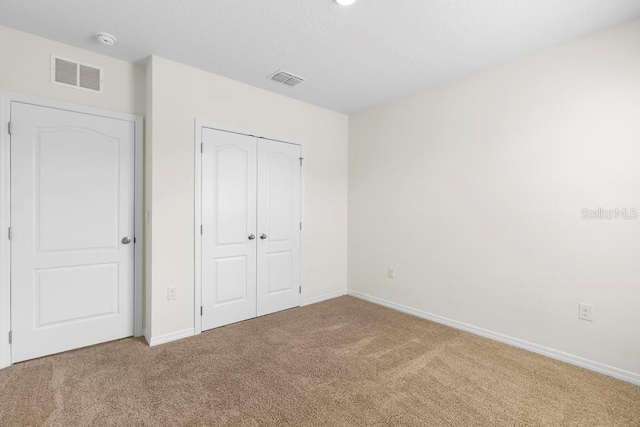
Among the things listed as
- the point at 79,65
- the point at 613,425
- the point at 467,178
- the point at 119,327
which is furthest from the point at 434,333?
the point at 79,65

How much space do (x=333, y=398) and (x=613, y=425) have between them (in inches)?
64.3

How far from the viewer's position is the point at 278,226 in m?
3.72

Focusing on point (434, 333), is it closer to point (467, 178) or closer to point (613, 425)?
point (613, 425)

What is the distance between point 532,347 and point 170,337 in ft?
10.7

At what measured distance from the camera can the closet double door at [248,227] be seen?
315 centimetres

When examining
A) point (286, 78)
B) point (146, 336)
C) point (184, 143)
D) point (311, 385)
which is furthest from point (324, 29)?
point (146, 336)

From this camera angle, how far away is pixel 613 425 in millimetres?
1776

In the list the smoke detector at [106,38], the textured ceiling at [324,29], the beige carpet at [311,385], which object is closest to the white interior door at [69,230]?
the beige carpet at [311,385]

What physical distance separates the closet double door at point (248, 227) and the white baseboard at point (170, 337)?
167 mm

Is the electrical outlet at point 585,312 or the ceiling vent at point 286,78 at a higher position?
the ceiling vent at point 286,78

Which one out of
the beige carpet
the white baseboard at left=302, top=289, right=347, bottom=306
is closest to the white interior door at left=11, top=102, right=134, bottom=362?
the beige carpet

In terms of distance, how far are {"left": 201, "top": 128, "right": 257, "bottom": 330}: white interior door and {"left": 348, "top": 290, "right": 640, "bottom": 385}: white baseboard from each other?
184cm

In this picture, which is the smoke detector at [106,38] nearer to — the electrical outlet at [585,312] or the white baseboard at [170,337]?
the white baseboard at [170,337]

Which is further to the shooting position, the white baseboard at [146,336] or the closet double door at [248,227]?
the closet double door at [248,227]
